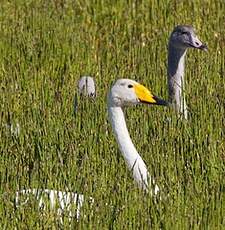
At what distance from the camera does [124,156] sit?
21.4ft

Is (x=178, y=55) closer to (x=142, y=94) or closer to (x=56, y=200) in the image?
(x=142, y=94)

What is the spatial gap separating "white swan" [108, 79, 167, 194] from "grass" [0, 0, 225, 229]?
7 cm

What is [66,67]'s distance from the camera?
965 centimetres

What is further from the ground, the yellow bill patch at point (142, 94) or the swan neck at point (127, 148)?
the yellow bill patch at point (142, 94)

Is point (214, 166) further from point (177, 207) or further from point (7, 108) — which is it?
point (7, 108)

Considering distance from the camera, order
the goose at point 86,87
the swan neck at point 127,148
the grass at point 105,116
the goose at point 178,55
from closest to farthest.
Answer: the grass at point 105,116, the swan neck at point 127,148, the goose at point 86,87, the goose at point 178,55

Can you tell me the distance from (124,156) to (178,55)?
7.80 feet

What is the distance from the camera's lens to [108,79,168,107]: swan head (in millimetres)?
6832

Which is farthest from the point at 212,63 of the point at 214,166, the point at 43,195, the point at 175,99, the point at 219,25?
the point at 43,195

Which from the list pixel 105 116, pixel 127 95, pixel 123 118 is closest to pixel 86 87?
pixel 105 116

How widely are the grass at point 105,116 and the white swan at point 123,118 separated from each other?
0.24 feet

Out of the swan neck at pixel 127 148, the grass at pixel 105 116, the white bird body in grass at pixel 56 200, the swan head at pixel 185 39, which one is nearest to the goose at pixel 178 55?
the swan head at pixel 185 39

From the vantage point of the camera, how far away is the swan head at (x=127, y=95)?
6.83 metres

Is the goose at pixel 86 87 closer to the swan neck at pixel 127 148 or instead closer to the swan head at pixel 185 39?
the swan head at pixel 185 39
